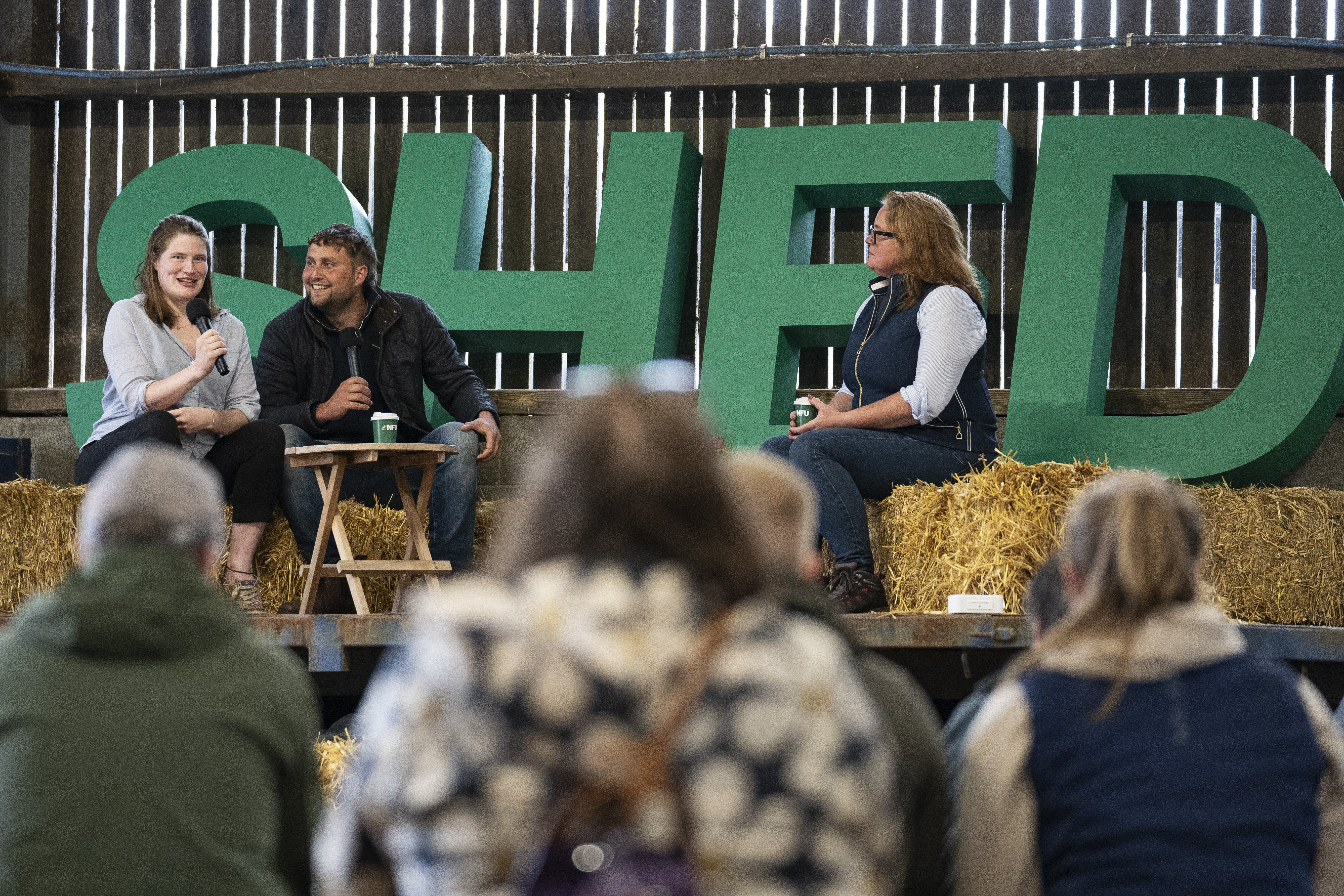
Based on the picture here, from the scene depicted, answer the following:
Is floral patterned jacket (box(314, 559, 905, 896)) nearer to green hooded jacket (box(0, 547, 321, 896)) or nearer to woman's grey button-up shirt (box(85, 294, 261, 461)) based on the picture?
green hooded jacket (box(0, 547, 321, 896))

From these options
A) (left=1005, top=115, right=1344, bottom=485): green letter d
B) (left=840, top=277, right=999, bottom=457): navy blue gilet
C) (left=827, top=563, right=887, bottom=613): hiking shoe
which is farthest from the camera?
(left=1005, top=115, right=1344, bottom=485): green letter d

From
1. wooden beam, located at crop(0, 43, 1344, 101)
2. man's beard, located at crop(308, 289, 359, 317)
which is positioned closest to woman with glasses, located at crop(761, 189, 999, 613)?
wooden beam, located at crop(0, 43, 1344, 101)

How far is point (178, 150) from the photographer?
234 inches

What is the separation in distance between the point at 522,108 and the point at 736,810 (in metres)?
4.96

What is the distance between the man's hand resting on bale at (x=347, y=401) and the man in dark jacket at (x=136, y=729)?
2.75 m

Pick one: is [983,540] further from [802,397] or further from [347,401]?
[347,401]

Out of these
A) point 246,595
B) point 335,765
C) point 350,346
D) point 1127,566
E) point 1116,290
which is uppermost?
point 1116,290

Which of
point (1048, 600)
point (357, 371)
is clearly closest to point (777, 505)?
point (1048, 600)

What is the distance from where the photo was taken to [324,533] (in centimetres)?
391

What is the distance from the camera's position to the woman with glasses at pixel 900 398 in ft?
12.8

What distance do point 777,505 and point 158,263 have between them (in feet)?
10.9

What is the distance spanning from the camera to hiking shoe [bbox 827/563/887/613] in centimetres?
382

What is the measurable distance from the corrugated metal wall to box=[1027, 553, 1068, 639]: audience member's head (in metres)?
3.48

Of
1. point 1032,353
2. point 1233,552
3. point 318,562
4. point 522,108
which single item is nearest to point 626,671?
point 318,562
